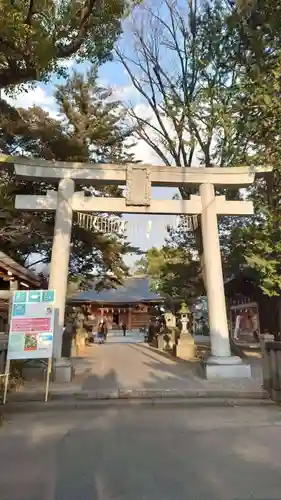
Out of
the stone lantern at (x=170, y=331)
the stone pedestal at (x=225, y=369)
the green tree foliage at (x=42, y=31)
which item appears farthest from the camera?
the stone lantern at (x=170, y=331)

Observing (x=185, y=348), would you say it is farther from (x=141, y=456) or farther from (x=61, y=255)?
(x=141, y=456)

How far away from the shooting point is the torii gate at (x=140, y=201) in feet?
35.1

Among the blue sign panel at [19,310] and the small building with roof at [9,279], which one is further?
the small building with roof at [9,279]

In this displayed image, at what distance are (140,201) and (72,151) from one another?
7.68 metres

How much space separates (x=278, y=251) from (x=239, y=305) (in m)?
17.0

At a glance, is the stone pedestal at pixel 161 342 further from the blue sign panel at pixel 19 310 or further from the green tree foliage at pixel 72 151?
the blue sign panel at pixel 19 310

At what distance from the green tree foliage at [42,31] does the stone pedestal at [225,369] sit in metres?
7.54

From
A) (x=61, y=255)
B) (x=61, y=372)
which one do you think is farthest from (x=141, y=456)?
(x=61, y=255)

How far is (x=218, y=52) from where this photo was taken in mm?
13711

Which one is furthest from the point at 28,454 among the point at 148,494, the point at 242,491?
the point at 242,491

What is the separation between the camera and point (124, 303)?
35.0 metres

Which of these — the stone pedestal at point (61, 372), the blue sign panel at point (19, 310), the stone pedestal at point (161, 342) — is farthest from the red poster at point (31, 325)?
the stone pedestal at point (161, 342)

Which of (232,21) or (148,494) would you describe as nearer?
(148,494)

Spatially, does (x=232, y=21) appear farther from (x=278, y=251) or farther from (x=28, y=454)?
(x=28, y=454)
